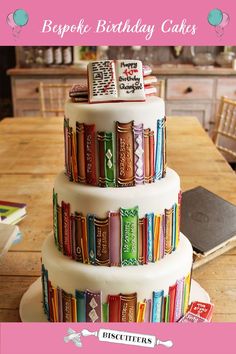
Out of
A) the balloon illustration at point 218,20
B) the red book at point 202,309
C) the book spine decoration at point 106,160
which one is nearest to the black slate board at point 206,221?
the red book at point 202,309

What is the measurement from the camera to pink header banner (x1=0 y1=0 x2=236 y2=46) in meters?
1.15

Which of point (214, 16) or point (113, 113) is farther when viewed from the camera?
point (214, 16)

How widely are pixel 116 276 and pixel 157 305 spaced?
106 millimetres

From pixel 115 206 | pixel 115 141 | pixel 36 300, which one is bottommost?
pixel 36 300

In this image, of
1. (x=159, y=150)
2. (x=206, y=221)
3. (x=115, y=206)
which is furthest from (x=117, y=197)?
(x=206, y=221)

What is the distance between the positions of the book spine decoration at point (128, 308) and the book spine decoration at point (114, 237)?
0.07m

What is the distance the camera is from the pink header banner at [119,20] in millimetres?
1154

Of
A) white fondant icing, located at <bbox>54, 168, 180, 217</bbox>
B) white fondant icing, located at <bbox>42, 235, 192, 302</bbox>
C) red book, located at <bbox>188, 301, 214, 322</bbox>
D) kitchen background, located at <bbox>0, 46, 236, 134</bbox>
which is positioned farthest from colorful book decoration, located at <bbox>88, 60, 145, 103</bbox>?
kitchen background, located at <bbox>0, 46, 236, 134</bbox>

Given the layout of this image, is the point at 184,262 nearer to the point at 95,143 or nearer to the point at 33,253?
the point at 95,143

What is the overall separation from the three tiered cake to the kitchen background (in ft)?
9.39

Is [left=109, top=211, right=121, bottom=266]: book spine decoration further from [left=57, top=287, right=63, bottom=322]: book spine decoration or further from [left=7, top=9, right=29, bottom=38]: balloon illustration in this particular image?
[left=7, top=9, right=29, bottom=38]: balloon illustration

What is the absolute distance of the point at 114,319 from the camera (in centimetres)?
83

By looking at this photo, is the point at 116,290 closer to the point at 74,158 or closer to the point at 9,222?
the point at 74,158

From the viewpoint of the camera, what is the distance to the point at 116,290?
0.80 m
